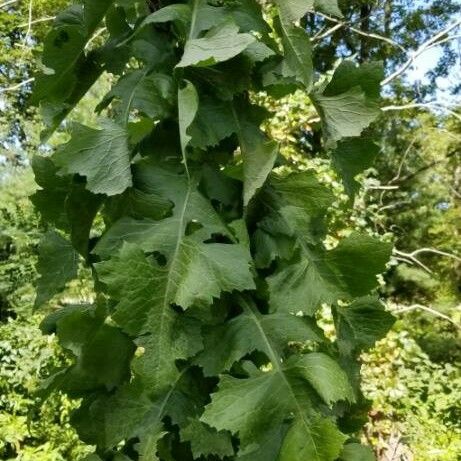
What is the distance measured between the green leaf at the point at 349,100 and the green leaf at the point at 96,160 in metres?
0.38

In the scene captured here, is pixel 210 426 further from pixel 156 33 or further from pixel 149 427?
pixel 156 33

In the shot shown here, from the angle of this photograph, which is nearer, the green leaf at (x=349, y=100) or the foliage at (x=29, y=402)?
the green leaf at (x=349, y=100)

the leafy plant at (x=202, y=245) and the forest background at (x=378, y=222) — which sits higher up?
the leafy plant at (x=202, y=245)

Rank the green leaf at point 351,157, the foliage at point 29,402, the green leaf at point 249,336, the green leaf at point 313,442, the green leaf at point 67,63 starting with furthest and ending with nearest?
the foliage at point 29,402 < the green leaf at point 351,157 < the green leaf at point 67,63 < the green leaf at point 249,336 < the green leaf at point 313,442

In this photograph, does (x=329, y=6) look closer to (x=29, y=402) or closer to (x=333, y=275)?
(x=333, y=275)

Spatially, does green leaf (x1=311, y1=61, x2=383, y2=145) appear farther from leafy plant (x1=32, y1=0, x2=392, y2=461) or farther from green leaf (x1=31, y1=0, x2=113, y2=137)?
green leaf (x1=31, y1=0, x2=113, y2=137)

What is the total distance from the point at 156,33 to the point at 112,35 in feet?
0.51

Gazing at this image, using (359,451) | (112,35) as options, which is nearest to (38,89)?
(112,35)

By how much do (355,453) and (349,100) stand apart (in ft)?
2.11

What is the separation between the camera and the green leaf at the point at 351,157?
1215mm

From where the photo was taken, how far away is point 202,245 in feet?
3.22

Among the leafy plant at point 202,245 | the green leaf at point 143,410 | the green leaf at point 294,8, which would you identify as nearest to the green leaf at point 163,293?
the leafy plant at point 202,245

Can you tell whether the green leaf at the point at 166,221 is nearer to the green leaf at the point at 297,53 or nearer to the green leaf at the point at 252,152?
the green leaf at the point at 252,152

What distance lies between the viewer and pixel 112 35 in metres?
1.25
